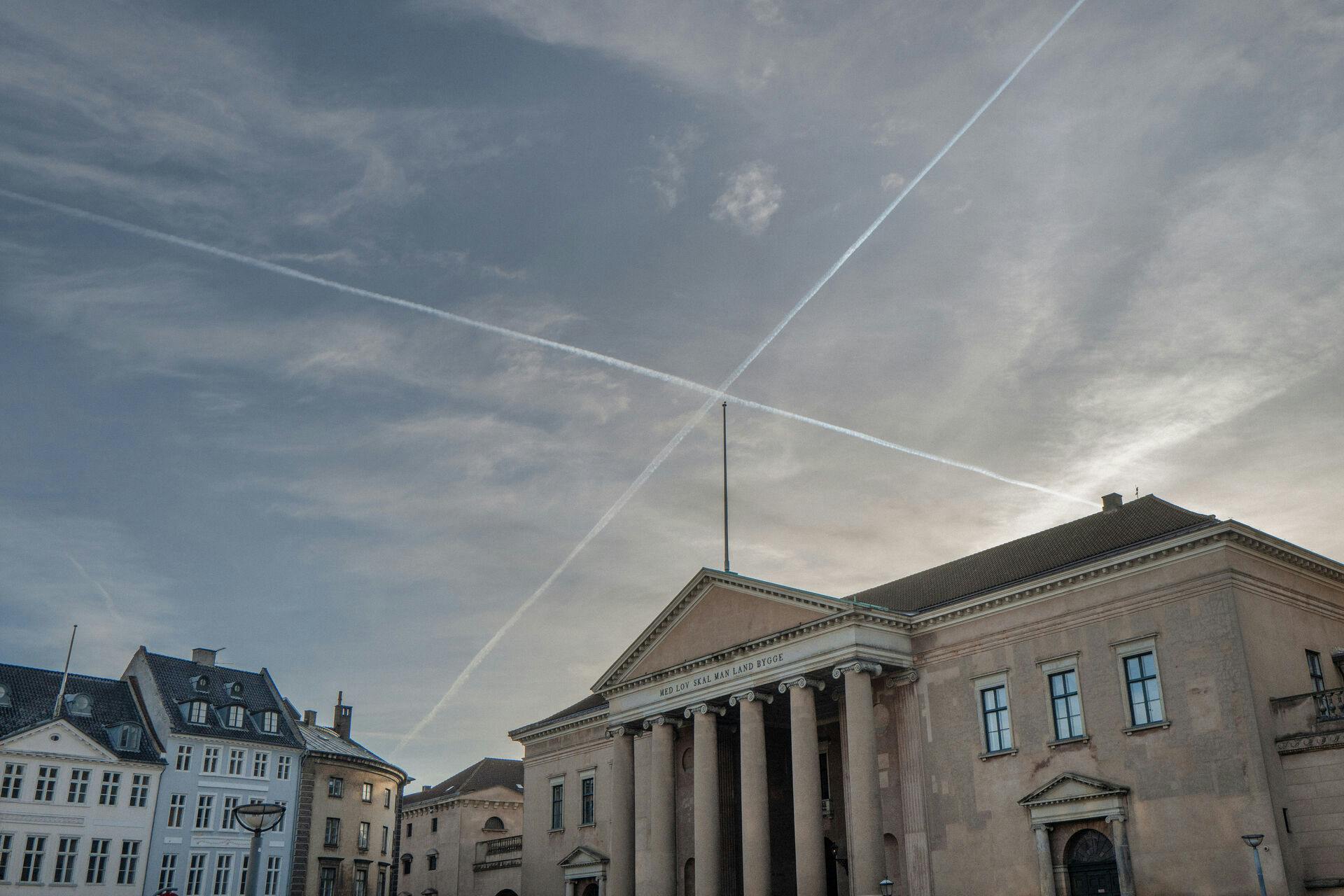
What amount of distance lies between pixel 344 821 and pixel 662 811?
90.0 feet

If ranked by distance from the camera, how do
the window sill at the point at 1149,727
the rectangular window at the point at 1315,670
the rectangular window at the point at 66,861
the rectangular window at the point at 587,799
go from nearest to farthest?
the window sill at the point at 1149,727, the rectangular window at the point at 1315,670, the rectangular window at the point at 66,861, the rectangular window at the point at 587,799

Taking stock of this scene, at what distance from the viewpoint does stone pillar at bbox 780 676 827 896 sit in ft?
136

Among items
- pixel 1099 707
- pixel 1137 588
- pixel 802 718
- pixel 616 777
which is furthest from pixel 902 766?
pixel 616 777

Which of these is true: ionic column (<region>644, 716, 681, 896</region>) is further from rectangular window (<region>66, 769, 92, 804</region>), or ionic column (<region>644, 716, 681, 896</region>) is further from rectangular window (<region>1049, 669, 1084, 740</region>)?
rectangular window (<region>66, 769, 92, 804</region>)

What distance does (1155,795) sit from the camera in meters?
A: 34.3

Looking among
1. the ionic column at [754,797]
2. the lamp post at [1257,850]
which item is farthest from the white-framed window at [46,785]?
the lamp post at [1257,850]

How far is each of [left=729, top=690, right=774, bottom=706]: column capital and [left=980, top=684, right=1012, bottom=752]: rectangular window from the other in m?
9.05

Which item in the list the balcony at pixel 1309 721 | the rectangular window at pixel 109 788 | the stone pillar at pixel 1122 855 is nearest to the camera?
the balcony at pixel 1309 721

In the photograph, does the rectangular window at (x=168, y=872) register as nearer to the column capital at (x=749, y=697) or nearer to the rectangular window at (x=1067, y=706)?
the column capital at (x=749, y=697)

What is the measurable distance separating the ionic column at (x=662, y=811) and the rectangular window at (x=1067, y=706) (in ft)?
58.1

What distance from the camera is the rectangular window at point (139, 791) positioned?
190ft

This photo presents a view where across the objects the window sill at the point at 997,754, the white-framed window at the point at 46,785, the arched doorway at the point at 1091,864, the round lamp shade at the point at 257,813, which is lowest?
the arched doorway at the point at 1091,864

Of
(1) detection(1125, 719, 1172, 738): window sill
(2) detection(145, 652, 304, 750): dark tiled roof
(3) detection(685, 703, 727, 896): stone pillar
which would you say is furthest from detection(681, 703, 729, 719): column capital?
(2) detection(145, 652, 304, 750): dark tiled roof

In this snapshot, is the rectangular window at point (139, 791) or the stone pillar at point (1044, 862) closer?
the stone pillar at point (1044, 862)
